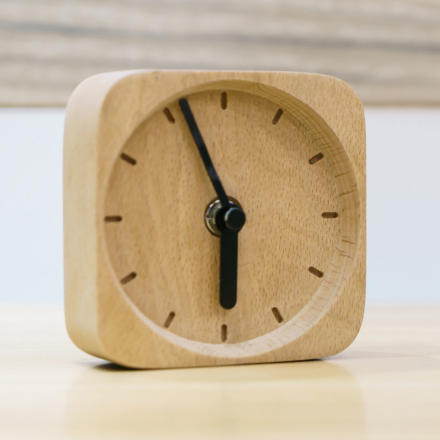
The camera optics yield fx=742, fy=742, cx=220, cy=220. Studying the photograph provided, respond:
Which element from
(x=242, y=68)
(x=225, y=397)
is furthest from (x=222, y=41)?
(x=225, y=397)

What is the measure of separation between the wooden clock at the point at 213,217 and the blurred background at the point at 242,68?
62cm

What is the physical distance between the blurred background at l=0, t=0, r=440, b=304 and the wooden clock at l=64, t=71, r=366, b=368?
2.02 ft

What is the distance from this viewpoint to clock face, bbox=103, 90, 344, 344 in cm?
71

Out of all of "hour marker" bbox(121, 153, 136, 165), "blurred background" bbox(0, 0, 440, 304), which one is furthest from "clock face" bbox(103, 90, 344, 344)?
"blurred background" bbox(0, 0, 440, 304)

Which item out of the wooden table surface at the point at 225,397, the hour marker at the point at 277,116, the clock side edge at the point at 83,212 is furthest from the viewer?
the hour marker at the point at 277,116

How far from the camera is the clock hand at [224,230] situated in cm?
73

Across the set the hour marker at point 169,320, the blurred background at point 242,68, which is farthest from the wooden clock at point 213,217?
the blurred background at point 242,68

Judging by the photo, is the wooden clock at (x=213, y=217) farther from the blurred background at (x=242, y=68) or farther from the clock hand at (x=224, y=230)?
the blurred background at (x=242, y=68)

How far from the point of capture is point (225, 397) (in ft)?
1.90

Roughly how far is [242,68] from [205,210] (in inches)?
28.0

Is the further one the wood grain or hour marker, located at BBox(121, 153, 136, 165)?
the wood grain

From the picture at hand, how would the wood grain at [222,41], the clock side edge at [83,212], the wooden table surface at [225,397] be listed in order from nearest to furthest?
the wooden table surface at [225,397] → the clock side edge at [83,212] → the wood grain at [222,41]

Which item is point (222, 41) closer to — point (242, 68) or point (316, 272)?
point (242, 68)

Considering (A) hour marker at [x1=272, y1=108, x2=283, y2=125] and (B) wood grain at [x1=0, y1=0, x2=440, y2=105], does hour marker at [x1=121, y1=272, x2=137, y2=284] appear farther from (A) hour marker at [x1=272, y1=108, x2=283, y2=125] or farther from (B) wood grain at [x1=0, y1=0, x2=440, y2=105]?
(B) wood grain at [x1=0, y1=0, x2=440, y2=105]
